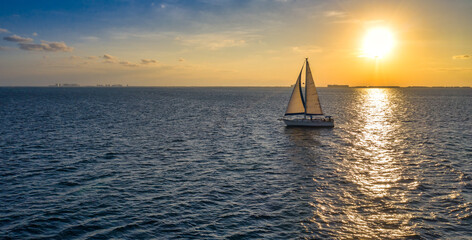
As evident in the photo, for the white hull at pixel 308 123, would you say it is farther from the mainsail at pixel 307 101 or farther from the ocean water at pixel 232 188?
the ocean water at pixel 232 188

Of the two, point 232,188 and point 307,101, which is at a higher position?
point 307,101

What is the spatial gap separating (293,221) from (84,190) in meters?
19.6

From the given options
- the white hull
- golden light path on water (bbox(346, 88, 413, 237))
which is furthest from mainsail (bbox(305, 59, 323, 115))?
golden light path on water (bbox(346, 88, 413, 237))

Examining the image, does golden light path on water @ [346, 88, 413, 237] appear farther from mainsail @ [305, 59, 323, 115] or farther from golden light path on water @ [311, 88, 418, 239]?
mainsail @ [305, 59, 323, 115]

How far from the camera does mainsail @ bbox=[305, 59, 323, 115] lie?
7025cm

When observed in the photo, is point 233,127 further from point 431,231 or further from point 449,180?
point 431,231

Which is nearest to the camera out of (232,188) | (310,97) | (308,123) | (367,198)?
(367,198)

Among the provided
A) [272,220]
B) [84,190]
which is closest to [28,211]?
[84,190]

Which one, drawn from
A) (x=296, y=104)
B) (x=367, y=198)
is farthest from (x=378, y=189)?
(x=296, y=104)

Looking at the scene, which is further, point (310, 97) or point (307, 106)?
point (307, 106)

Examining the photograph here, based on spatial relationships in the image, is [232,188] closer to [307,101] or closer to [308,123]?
[308,123]

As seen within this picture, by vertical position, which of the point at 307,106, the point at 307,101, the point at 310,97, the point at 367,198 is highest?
the point at 310,97

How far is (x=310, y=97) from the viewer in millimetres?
71312

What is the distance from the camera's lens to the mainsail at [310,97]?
230 ft
